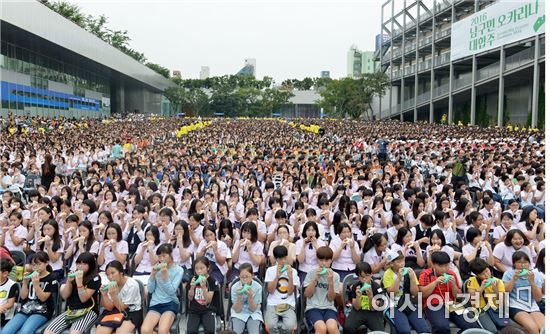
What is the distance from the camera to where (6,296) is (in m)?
4.71

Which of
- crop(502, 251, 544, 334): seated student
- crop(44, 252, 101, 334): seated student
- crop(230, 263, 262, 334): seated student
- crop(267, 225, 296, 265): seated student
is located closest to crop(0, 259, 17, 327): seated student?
crop(44, 252, 101, 334): seated student

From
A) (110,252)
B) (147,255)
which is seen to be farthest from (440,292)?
(110,252)

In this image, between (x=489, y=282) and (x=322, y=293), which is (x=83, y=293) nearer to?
(x=322, y=293)

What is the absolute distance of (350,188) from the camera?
32.1 ft

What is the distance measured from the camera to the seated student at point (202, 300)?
4.73 metres

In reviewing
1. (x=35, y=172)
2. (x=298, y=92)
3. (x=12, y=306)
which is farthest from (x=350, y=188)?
(x=298, y=92)

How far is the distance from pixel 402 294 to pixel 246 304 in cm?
155

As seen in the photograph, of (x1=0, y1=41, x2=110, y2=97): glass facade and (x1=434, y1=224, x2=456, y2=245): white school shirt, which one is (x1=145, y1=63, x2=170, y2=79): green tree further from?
(x1=434, y1=224, x2=456, y2=245): white school shirt

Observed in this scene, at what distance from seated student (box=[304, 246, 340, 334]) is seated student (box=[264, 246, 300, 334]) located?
0.51 feet

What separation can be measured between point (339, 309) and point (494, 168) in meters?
7.73

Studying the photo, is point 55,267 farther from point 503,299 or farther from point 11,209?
point 503,299

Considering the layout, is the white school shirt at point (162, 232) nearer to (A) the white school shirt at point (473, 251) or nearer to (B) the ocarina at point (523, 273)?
(A) the white school shirt at point (473, 251)

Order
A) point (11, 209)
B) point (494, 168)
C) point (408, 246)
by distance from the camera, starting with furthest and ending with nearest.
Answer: point (494, 168)
point (11, 209)
point (408, 246)

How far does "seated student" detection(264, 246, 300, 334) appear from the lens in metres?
4.75
